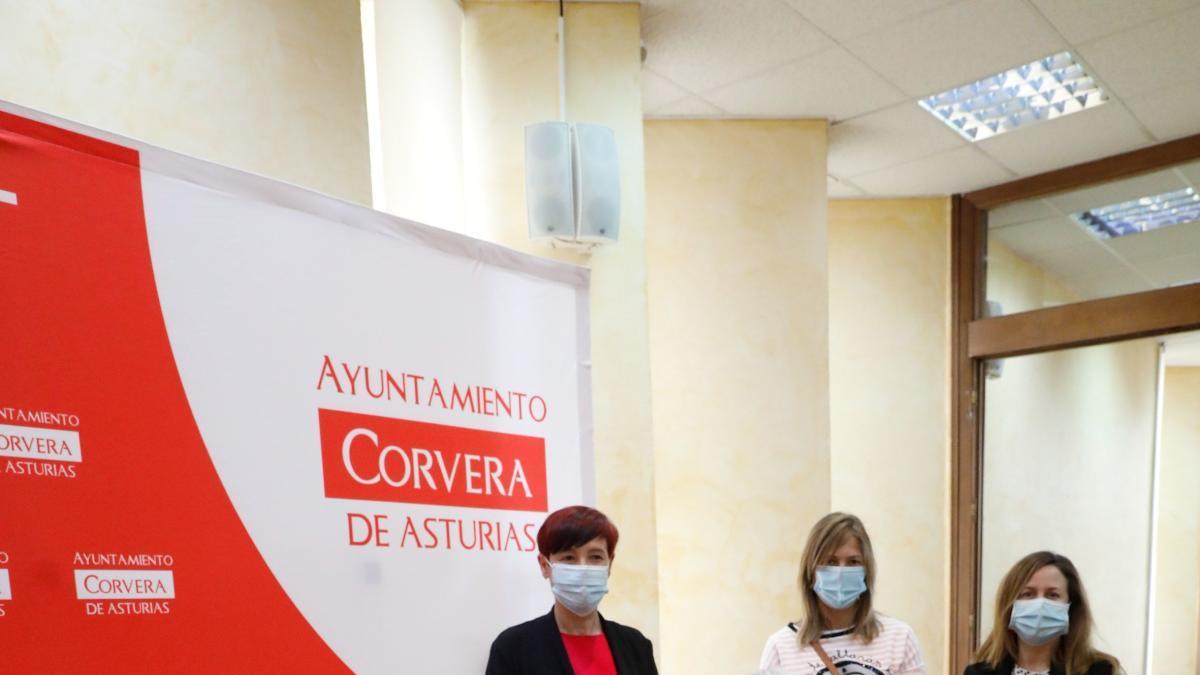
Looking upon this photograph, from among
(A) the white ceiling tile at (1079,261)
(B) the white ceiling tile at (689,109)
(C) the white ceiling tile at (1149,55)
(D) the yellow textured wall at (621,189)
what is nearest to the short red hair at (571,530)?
(D) the yellow textured wall at (621,189)

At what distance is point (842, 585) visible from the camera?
2.62 m

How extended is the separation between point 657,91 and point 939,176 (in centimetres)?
218

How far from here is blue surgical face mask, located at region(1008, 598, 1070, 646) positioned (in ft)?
8.28

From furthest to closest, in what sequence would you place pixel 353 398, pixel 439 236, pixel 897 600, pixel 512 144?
1. pixel 897 600
2. pixel 512 144
3. pixel 439 236
4. pixel 353 398

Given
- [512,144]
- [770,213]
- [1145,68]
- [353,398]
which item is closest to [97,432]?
[353,398]

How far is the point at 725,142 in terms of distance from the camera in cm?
494

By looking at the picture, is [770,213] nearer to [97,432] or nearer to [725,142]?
[725,142]

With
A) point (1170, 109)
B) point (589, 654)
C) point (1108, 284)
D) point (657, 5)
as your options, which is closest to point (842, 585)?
point (589, 654)

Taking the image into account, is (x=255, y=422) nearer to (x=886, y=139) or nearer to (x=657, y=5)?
(x=657, y=5)

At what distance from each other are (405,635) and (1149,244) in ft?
16.8

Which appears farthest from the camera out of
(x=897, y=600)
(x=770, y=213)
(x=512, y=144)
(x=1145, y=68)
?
(x=897, y=600)

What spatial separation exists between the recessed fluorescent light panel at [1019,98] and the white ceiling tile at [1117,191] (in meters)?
0.93

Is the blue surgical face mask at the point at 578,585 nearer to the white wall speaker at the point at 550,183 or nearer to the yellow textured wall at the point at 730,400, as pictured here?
the white wall speaker at the point at 550,183

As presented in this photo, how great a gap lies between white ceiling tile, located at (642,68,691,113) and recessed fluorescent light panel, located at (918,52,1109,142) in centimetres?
122
